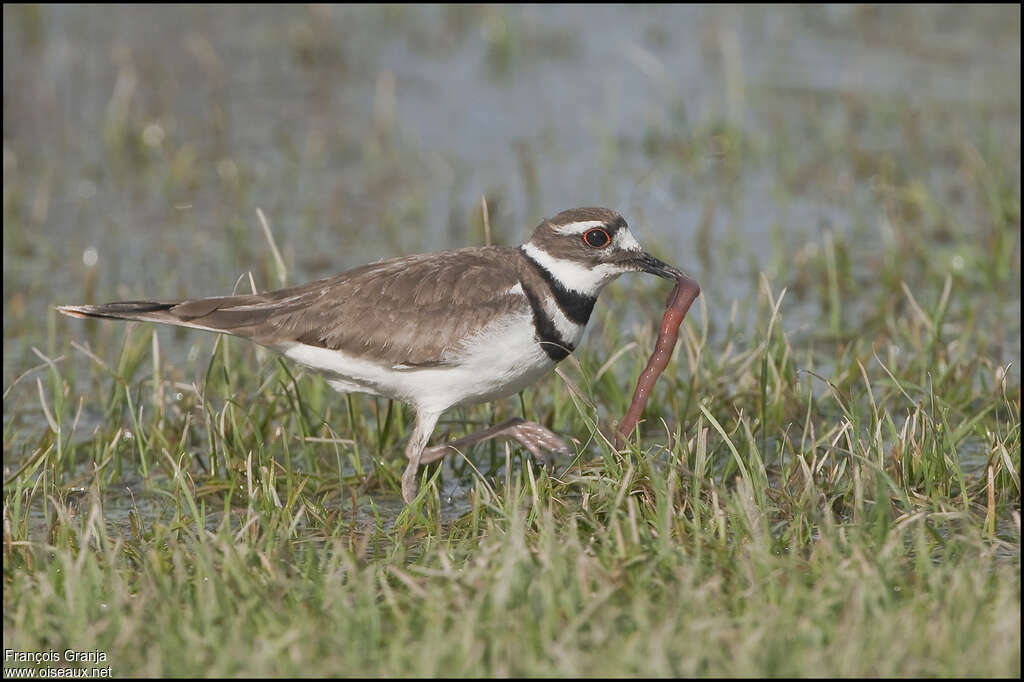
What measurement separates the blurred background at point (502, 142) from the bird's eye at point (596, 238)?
2308 mm

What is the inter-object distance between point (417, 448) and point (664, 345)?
3.79ft

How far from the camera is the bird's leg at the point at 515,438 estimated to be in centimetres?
652

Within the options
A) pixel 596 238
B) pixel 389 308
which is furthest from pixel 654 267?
pixel 389 308

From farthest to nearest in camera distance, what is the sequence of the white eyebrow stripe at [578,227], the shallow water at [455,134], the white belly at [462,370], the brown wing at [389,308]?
the shallow water at [455,134], the white eyebrow stripe at [578,227], the brown wing at [389,308], the white belly at [462,370]

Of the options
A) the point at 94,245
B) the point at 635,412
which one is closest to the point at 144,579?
the point at 635,412

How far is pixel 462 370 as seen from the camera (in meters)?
6.22

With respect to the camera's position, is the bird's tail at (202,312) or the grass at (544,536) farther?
the bird's tail at (202,312)

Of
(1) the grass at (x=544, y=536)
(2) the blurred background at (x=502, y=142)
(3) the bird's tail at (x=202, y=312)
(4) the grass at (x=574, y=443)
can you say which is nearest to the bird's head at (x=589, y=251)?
(4) the grass at (x=574, y=443)

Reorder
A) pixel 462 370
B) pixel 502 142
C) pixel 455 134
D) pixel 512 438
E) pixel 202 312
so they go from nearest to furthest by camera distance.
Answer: pixel 462 370 → pixel 202 312 → pixel 512 438 → pixel 502 142 → pixel 455 134

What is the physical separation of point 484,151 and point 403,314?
6022mm

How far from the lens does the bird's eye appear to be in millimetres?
6395

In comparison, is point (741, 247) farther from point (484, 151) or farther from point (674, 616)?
point (674, 616)

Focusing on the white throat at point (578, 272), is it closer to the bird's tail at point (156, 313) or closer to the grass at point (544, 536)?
the grass at point (544, 536)

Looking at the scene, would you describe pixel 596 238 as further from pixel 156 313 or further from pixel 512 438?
pixel 156 313
